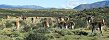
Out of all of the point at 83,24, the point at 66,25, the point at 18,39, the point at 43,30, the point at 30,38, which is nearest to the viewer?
the point at 30,38

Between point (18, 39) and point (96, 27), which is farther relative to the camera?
point (96, 27)

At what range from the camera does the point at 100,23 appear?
37156 millimetres

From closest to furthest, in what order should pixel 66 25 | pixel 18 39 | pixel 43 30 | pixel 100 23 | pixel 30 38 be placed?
pixel 30 38 < pixel 18 39 < pixel 43 30 < pixel 100 23 < pixel 66 25

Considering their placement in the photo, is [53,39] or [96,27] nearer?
[53,39]

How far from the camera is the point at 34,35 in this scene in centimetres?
2492

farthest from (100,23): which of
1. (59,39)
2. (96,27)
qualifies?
(59,39)

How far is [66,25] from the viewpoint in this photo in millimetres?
44438

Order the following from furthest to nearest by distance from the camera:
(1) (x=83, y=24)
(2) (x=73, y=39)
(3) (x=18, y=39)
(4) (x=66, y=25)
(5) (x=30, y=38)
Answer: (1) (x=83, y=24)
(4) (x=66, y=25)
(2) (x=73, y=39)
(3) (x=18, y=39)
(5) (x=30, y=38)

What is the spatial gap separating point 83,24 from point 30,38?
28.9 meters

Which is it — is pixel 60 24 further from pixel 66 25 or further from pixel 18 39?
pixel 18 39

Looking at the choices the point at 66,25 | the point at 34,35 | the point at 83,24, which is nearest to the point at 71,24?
the point at 66,25

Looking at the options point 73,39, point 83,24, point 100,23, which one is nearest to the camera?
point 73,39

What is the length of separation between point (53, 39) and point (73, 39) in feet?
5.96

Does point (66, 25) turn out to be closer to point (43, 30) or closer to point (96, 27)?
point (96, 27)
